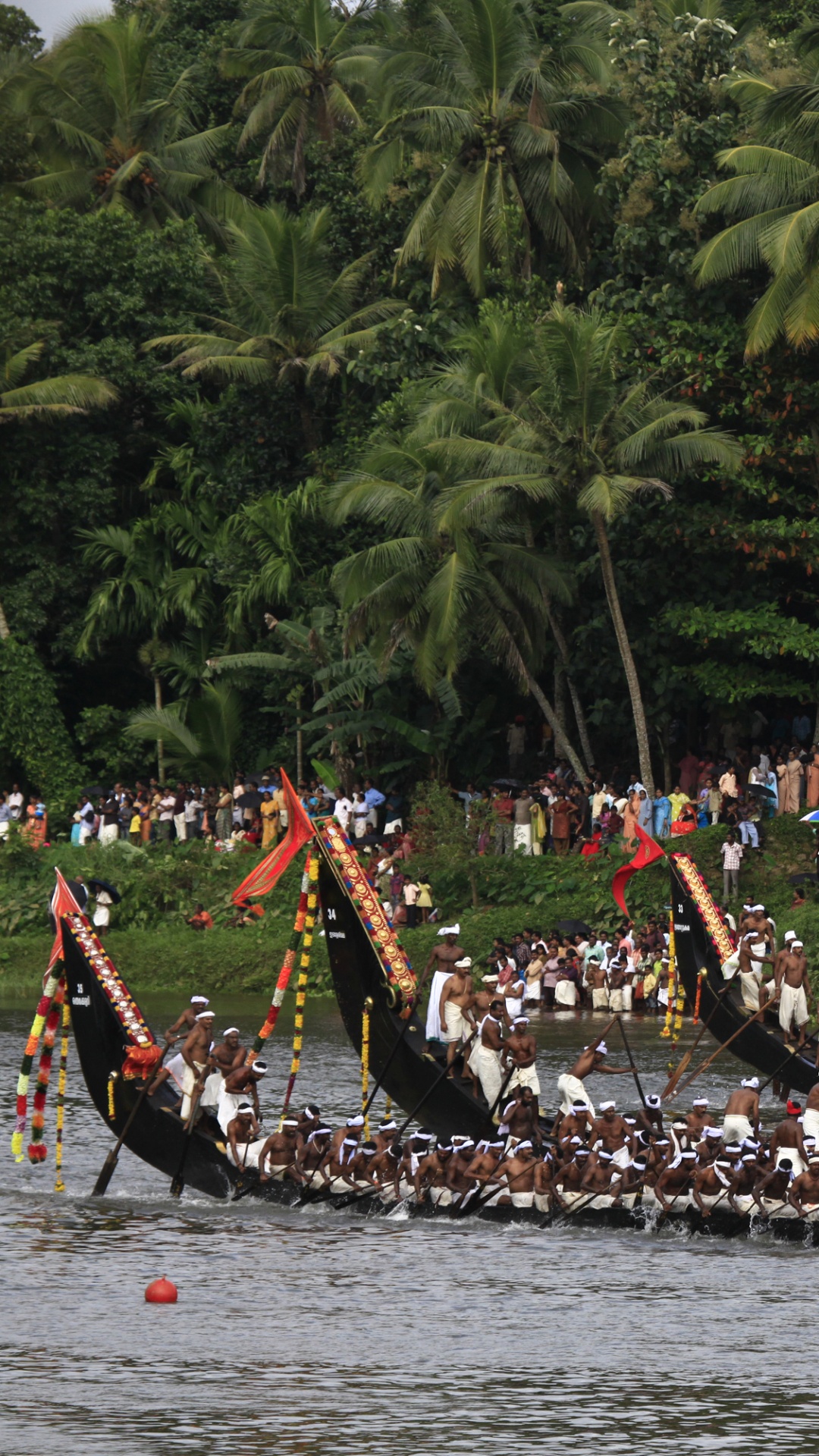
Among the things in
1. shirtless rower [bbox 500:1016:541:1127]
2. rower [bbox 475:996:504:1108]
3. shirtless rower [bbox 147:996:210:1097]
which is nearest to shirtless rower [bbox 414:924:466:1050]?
rower [bbox 475:996:504:1108]

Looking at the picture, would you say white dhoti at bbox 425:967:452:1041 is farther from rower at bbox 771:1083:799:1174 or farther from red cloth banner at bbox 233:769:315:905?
rower at bbox 771:1083:799:1174

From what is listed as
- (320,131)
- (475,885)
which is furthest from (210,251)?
(475,885)

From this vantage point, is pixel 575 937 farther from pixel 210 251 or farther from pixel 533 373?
pixel 210 251

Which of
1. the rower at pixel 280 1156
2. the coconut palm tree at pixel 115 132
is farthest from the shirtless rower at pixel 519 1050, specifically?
the coconut palm tree at pixel 115 132

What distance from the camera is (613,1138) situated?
1881cm

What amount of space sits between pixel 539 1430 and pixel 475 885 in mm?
20862

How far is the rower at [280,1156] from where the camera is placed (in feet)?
64.2

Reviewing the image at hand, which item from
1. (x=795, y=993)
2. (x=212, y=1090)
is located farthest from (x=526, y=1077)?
(x=795, y=993)

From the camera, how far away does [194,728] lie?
41.9 metres

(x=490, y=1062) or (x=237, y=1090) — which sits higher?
(x=490, y=1062)

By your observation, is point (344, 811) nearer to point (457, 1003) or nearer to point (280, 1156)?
point (457, 1003)

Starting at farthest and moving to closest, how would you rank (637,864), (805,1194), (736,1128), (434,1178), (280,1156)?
(637,864) → (280,1156) → (736,1128) → (434,1178) → (805,1194)

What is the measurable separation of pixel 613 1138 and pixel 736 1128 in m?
1.29

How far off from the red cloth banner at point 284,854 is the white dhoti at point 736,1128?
16.1ft
